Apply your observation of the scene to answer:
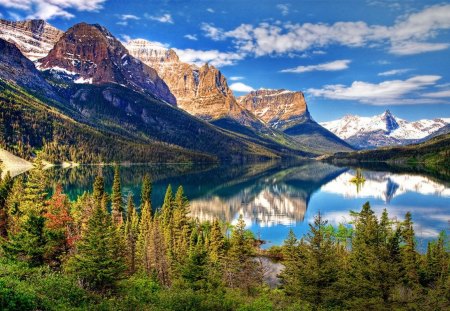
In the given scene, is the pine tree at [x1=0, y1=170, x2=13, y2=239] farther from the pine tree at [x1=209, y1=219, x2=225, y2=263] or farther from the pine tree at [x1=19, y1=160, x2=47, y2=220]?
the pine tree at [x1=209, y1=219, x2=225, y2=263]

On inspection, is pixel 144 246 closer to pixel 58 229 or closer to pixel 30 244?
pixel 58 229

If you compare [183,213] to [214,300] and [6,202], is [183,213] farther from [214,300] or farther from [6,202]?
[214,300]

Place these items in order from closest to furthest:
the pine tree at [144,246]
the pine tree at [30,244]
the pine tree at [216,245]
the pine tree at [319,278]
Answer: the pine tree at [319,278] < the pine tree at [30,244] < the pine tree at [144,246] < the pine tree at [216,245]

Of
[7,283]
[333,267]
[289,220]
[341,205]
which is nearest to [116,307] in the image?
[7,283]

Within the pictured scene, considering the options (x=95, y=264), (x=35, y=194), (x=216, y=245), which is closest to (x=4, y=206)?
(x=35, y=194)

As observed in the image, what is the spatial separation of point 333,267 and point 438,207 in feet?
483

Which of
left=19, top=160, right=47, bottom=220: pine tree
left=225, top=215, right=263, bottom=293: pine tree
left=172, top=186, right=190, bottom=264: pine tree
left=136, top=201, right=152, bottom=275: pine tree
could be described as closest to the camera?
left=19, top=160, right=47, bottom=220: pine tree

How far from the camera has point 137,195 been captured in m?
172

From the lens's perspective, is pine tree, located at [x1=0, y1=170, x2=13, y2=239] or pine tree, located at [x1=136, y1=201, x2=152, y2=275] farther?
pine tree, located at [x1=136, y1=201, x2=152, y2=275]

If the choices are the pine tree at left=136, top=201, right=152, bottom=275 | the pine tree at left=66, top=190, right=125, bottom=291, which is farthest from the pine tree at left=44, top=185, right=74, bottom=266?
the pine tree at left=136, top=201, right=152, bottom=275

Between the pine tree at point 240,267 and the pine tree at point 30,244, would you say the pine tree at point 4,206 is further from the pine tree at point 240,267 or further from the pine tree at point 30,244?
the pine tree at point 240,267

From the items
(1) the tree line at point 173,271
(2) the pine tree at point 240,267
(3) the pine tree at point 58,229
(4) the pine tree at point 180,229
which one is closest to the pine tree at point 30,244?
(1) the tree line at point 173,271

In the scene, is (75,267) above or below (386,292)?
above

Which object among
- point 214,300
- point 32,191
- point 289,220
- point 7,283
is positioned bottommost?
point 289,220
